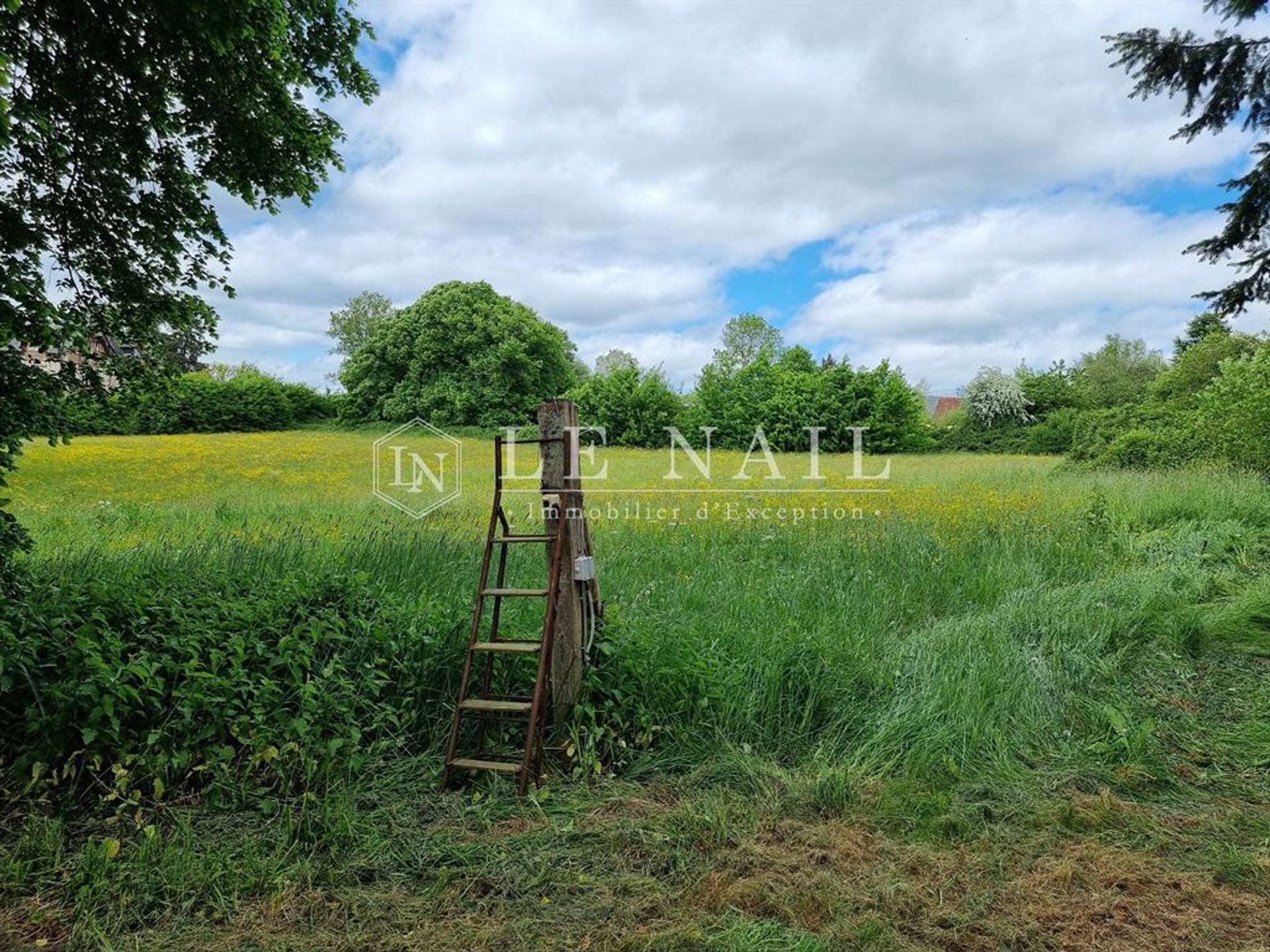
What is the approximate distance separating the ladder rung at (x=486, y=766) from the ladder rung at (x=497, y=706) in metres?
0.22

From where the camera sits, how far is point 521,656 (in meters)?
3.72

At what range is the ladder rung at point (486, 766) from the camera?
3.11 metres

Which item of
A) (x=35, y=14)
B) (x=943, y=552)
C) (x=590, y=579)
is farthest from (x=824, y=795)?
(x=35, y=14)

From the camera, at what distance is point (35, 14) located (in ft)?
11.4

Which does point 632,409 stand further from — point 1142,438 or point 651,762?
point 651,762

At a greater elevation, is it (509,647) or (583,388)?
(583,388)

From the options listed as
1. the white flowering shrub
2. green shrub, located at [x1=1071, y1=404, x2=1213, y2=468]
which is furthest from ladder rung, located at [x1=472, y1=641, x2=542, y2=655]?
the white flowering shrub

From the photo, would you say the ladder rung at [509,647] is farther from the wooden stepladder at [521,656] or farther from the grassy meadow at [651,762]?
the grassy meadow at [651,762]

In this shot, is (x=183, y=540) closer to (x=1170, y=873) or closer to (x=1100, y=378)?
(x=1170, y=873)

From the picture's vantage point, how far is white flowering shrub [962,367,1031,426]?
2420 cm

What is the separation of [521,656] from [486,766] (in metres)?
0.67

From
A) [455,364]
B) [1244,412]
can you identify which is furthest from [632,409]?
[1244,412]

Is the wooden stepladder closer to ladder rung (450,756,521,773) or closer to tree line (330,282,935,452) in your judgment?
ladder rung (450,756,521,773)

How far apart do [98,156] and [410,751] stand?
3561 millimetres
